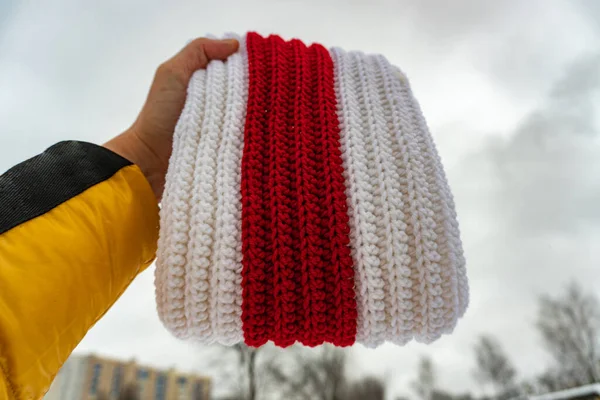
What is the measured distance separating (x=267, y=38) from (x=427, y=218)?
1.06ft

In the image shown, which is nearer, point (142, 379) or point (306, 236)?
point (306, 236)

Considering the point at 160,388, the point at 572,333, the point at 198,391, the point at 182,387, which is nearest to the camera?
the point at 572,333

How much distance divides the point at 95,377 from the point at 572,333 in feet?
25.7

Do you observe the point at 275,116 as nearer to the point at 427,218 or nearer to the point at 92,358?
the point at 427,218

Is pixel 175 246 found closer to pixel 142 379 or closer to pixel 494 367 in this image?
pixel 494 367

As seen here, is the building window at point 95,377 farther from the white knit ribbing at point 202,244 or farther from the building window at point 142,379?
the white knit ribbing at point 202,244

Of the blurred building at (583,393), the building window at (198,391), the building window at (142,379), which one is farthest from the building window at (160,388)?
the blurred building at (583,393)

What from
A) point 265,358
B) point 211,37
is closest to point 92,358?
point 265,358

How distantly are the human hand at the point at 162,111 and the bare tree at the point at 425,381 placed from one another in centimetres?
707

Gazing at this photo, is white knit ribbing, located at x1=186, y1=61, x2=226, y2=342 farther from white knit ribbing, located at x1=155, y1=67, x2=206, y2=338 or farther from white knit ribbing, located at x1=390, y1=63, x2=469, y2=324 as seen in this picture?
white knit ribbing, located at x1=390, y1=63, x2=469, y2=324

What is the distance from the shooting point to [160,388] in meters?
9.27

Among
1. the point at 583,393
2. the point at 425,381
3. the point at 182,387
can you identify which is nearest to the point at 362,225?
the point at 583,393

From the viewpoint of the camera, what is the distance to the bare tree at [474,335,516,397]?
5.55m

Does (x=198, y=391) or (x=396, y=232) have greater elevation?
(x=396, y=232)
